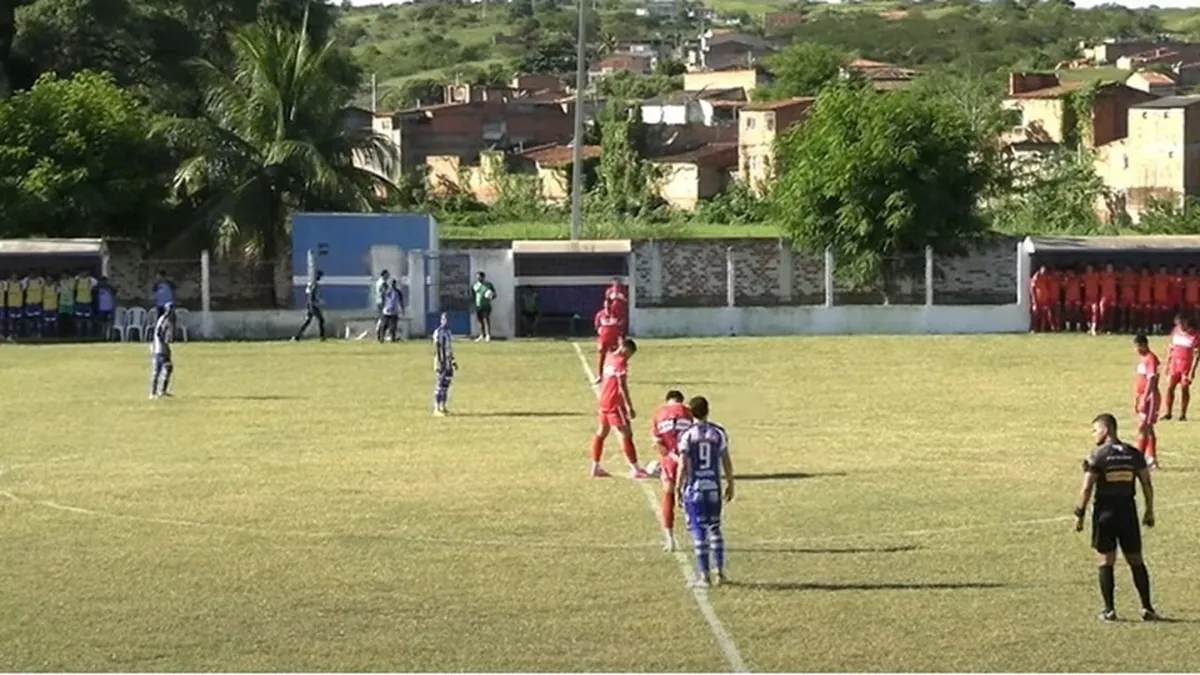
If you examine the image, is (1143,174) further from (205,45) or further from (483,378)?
(483,378)

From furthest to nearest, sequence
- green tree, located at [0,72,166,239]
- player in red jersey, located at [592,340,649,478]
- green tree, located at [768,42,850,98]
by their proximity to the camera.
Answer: green tree, located at [768,42,850,98], green tree, located at [0,72,166,239], player in red jersey, located at [592,340,649,478]

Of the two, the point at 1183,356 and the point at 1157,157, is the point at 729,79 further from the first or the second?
the point at 1183,356

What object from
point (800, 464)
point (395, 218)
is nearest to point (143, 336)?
point (395, 218)

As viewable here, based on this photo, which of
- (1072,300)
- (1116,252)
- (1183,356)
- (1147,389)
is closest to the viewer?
(1147,389)

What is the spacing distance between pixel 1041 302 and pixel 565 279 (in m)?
10.6

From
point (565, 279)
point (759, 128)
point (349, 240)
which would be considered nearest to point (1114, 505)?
point (565, 279)

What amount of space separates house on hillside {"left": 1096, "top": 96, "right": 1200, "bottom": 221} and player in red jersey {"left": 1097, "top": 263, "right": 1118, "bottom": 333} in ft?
106

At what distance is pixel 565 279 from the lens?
5050 centimetres

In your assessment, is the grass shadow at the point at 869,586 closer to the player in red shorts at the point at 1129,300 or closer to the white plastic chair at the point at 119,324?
the player in red shorts at the point at 1129,300

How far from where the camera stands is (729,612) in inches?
728

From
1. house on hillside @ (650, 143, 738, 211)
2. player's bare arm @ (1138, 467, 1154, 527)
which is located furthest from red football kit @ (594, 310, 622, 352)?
house on hillside @ (650, 143, 738, 211)

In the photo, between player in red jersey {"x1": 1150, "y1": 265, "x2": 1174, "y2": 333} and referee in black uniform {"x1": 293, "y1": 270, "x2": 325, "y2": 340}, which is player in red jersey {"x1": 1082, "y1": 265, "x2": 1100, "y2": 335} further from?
referee in black uniform {"x1": 293, "y1": 270, "x2": 325, "y2": 340}

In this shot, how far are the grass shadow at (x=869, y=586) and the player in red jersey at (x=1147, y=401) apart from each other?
24.5ft

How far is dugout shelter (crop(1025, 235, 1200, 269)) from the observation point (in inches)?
1965
